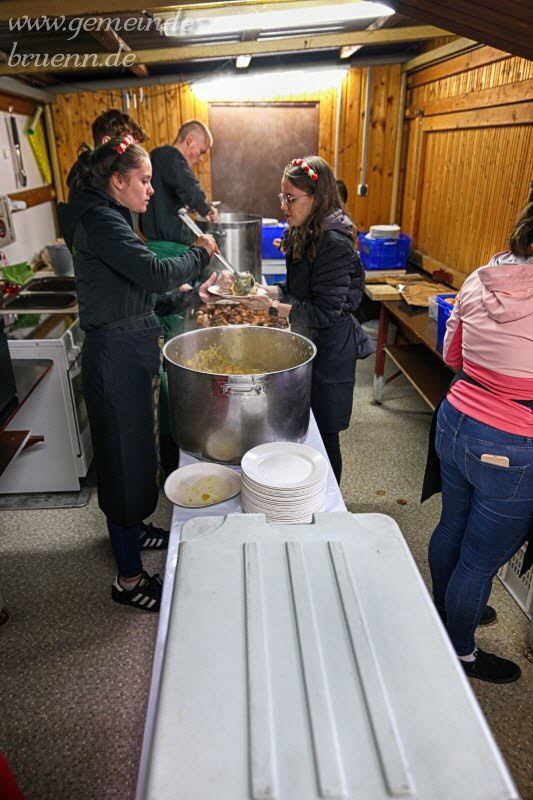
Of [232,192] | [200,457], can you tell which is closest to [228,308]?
[200,457]

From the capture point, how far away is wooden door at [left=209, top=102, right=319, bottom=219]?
5.63 m

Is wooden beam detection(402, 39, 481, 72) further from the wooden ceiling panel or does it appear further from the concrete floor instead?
the concrete floor

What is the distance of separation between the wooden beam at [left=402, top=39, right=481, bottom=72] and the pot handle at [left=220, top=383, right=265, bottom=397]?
3316 mm

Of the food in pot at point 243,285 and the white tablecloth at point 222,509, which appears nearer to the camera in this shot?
the white tablecloth at point 222,509

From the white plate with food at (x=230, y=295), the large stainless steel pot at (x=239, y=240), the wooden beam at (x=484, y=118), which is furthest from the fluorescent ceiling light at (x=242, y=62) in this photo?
the white plate with food at (x=230, y=295)

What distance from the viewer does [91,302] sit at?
195 cm

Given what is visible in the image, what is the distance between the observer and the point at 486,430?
63.1 inches

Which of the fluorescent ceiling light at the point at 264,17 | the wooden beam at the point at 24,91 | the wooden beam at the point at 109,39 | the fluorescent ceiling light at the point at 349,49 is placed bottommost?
the wooden beam at the point at 24,91

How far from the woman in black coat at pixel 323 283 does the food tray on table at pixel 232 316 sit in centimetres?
6

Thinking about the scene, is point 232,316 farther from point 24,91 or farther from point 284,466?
point 24,91

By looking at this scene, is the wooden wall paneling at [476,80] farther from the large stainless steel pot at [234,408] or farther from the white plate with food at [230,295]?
the large stainless steel pot at [234,408]

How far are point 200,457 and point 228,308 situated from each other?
1321mm

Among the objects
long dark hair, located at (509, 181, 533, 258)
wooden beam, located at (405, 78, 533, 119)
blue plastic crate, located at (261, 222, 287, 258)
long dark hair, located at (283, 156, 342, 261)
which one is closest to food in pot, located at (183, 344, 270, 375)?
long dark hair, located at (283, 156, 342, 261)

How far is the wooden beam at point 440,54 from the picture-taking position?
12.5 feet
